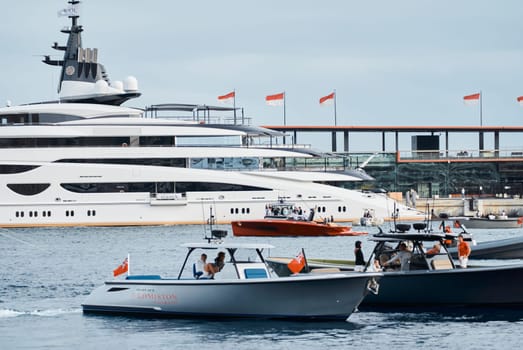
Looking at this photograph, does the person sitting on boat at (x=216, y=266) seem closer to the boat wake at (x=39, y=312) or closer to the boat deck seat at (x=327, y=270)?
the boat deck seat at (x=327, y=270)

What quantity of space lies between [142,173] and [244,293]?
155 ft

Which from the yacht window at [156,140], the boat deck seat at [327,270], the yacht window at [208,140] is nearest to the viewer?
the boat deck seat at [327,270]

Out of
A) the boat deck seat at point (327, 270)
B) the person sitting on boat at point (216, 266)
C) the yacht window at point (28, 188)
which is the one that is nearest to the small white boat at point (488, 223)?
the yacht window at point (28, 188)

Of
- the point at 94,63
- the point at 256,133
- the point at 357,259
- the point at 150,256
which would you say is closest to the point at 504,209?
the point at 256,133

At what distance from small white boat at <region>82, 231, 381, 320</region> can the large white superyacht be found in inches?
1782

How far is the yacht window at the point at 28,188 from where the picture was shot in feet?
243

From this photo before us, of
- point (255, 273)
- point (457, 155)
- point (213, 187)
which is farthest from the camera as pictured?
point (457, 155)

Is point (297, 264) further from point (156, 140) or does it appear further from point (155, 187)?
point (156, 140)

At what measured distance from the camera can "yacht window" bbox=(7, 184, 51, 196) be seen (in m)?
74.1

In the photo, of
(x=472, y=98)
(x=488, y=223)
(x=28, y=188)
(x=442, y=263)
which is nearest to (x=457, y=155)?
(x=472, y=98)

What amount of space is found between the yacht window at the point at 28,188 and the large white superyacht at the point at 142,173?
59mm

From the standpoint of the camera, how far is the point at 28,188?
74125 millimetres

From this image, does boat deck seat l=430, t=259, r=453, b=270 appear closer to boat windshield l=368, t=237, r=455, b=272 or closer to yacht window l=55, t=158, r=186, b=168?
boat windshield l=368, t=237, r=455, b=272

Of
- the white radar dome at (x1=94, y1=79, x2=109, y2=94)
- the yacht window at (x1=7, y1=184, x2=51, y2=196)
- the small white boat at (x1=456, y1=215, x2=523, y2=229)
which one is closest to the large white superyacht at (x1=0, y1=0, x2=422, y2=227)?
the yacht window at (x1=7, y1=184, x2=51, y2=196)
